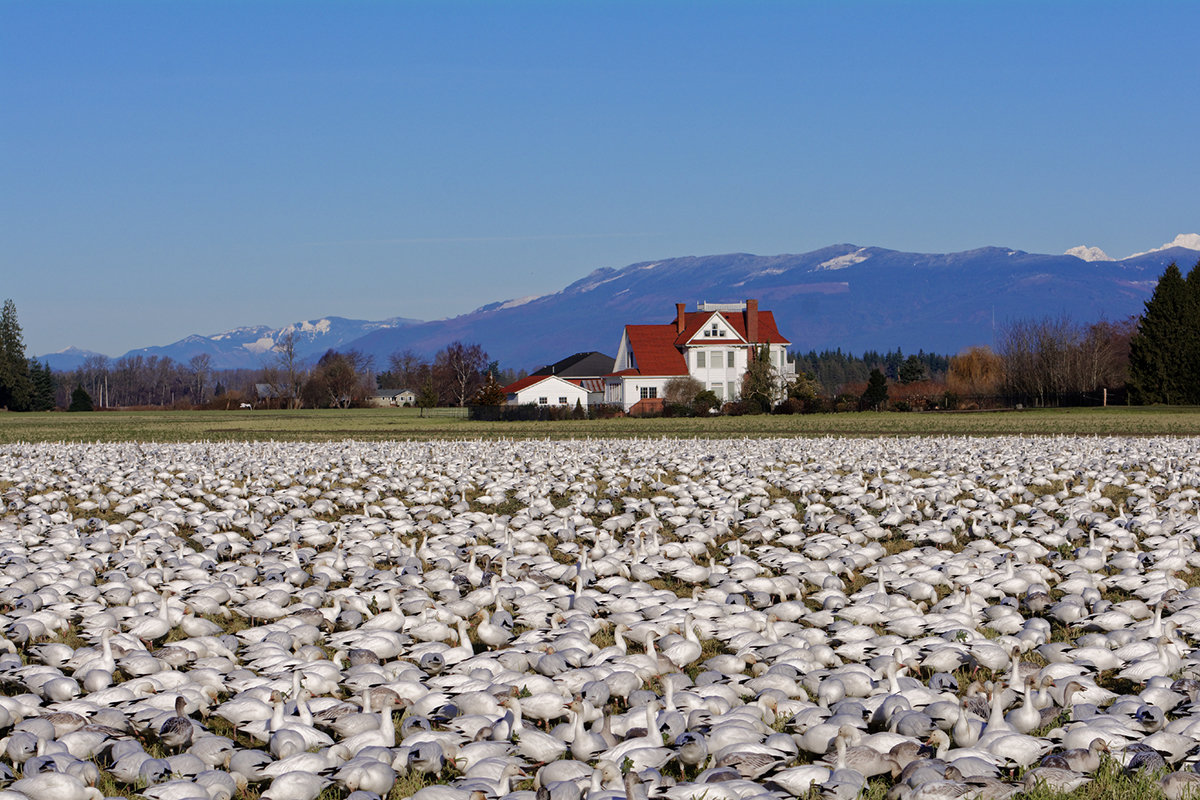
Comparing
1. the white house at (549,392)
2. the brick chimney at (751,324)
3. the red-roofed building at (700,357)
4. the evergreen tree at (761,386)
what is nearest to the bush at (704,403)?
the evergreen tree at (761,386)

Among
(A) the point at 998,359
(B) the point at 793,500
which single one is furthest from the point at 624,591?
(A) the point at 998,359

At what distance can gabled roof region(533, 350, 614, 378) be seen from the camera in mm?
95875

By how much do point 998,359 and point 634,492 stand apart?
8098 cm

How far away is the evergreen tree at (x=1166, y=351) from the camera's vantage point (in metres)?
59.8

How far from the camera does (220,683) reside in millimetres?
6422

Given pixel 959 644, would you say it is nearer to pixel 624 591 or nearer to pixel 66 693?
pixel 624 591

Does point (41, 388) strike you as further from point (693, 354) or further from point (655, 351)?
point (693, 354)

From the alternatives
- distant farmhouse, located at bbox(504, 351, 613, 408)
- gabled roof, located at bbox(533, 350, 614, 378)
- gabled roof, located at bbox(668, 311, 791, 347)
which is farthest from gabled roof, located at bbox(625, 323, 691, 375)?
gabled roof, located at bbox(533, 350, 614, 378)

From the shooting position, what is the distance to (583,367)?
98062 mm

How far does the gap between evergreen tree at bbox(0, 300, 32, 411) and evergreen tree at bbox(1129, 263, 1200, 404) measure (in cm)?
10110

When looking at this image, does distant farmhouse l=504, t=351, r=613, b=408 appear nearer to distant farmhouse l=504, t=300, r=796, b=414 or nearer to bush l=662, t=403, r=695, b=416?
distant farmhouse l=504, t=300, r=796, b=414

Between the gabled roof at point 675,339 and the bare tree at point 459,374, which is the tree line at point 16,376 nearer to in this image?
the bare tree at point 459,374

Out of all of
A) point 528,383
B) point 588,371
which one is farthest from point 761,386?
point 588,371

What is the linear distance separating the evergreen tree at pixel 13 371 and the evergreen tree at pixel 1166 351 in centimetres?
10110
